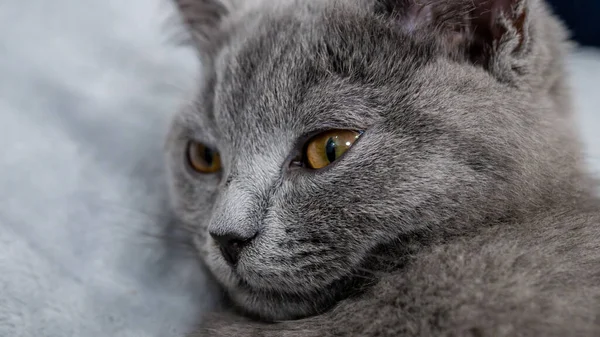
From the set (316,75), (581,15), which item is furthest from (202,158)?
(581,15)

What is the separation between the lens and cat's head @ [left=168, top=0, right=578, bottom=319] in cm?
92

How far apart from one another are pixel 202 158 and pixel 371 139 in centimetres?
43

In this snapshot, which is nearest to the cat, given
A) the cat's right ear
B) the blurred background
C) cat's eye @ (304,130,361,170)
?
cat's eye @ (304,130,361,170)

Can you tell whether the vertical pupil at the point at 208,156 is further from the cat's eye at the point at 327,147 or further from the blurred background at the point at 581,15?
the blurred background at the point at 581,15

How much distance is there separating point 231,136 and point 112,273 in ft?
1.10

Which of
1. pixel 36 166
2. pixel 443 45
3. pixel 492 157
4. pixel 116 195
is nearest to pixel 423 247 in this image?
pixel 492 157

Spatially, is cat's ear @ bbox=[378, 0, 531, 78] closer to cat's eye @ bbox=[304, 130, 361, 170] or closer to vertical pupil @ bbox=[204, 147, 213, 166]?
cat's eye @ bbox=[304, 130, 361, 170]

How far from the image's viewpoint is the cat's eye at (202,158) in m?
1.22

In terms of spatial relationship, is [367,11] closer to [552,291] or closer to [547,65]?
[547,65]

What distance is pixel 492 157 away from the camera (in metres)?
0.93

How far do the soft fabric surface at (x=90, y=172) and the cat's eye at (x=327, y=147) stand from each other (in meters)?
0.35

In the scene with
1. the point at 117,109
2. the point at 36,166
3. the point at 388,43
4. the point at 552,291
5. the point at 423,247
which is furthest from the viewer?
the point at 117,109

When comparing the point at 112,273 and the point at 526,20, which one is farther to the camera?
the point at 112,273

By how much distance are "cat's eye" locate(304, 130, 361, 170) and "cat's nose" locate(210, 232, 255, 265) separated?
17 centimetres
